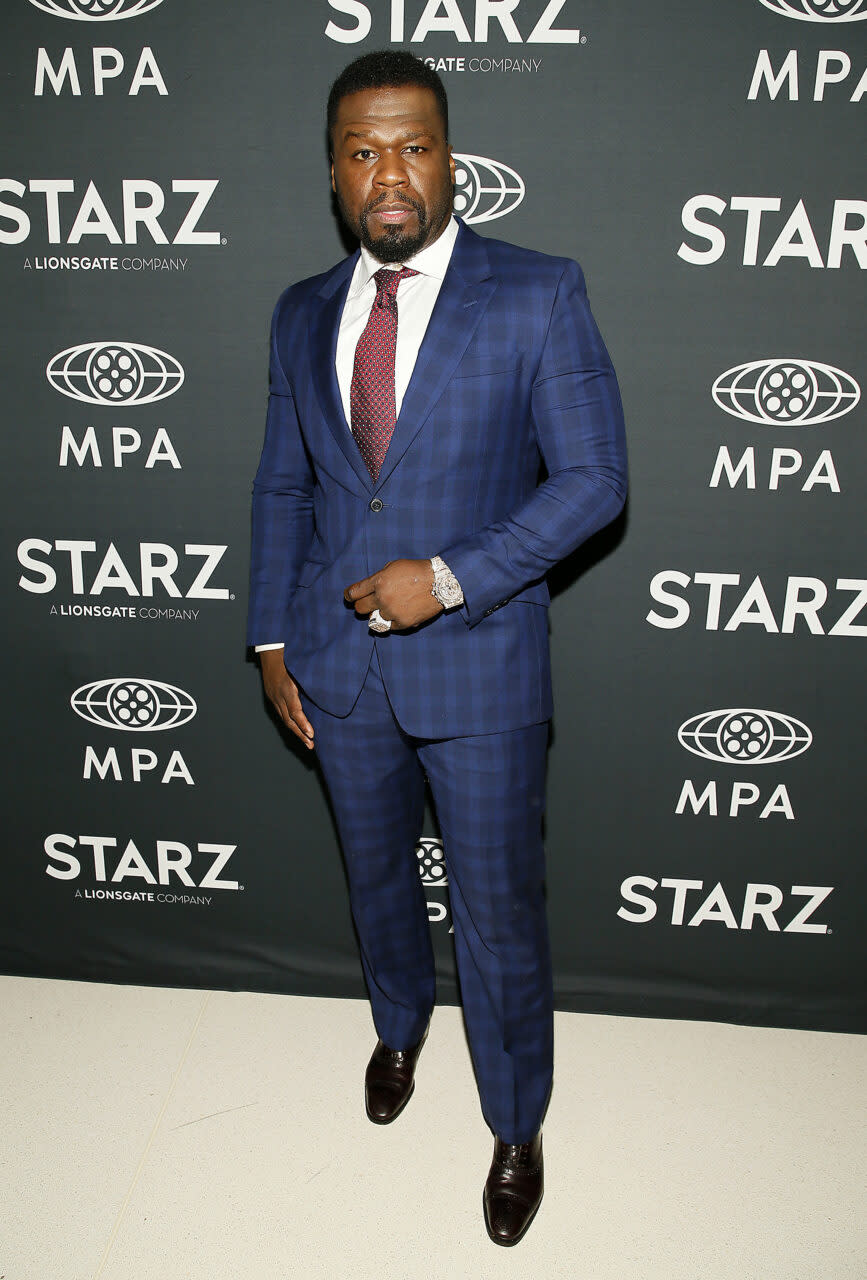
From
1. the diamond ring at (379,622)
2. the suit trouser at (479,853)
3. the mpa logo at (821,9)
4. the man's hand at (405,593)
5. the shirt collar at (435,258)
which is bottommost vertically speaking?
the suit trouser at (479,853)

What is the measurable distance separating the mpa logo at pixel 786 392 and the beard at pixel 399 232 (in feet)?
2.41

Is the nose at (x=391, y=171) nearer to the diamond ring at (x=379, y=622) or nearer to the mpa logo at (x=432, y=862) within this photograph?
the diamond ring at (x=379, y=622)

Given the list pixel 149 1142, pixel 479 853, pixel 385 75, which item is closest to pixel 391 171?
pixel 385 75

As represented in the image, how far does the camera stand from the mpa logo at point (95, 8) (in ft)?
6.24

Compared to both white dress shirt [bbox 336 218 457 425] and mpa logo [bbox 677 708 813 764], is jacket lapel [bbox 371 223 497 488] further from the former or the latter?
mpa logo [bbox 677 708 813 764]

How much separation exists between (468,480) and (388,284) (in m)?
0.36

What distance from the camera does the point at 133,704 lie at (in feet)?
7.62

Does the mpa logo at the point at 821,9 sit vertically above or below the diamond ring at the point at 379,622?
above

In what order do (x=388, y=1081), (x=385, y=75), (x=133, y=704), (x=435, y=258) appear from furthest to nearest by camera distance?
1. (x=133, y=704)
2. (x=388, y=1081)
3. (x=435, y=258)
4. (x=385, y=75)

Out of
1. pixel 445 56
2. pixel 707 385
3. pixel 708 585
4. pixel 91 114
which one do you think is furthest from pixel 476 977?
pixel 91 114

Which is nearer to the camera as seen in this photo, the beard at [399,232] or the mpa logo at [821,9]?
the beard at [399,232]

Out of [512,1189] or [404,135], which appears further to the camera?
[512,1189]

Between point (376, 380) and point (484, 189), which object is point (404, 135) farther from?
point (484, 189)

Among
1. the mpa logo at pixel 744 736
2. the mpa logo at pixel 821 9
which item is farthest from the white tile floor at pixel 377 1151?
the mpa logo at pixel 821 9
